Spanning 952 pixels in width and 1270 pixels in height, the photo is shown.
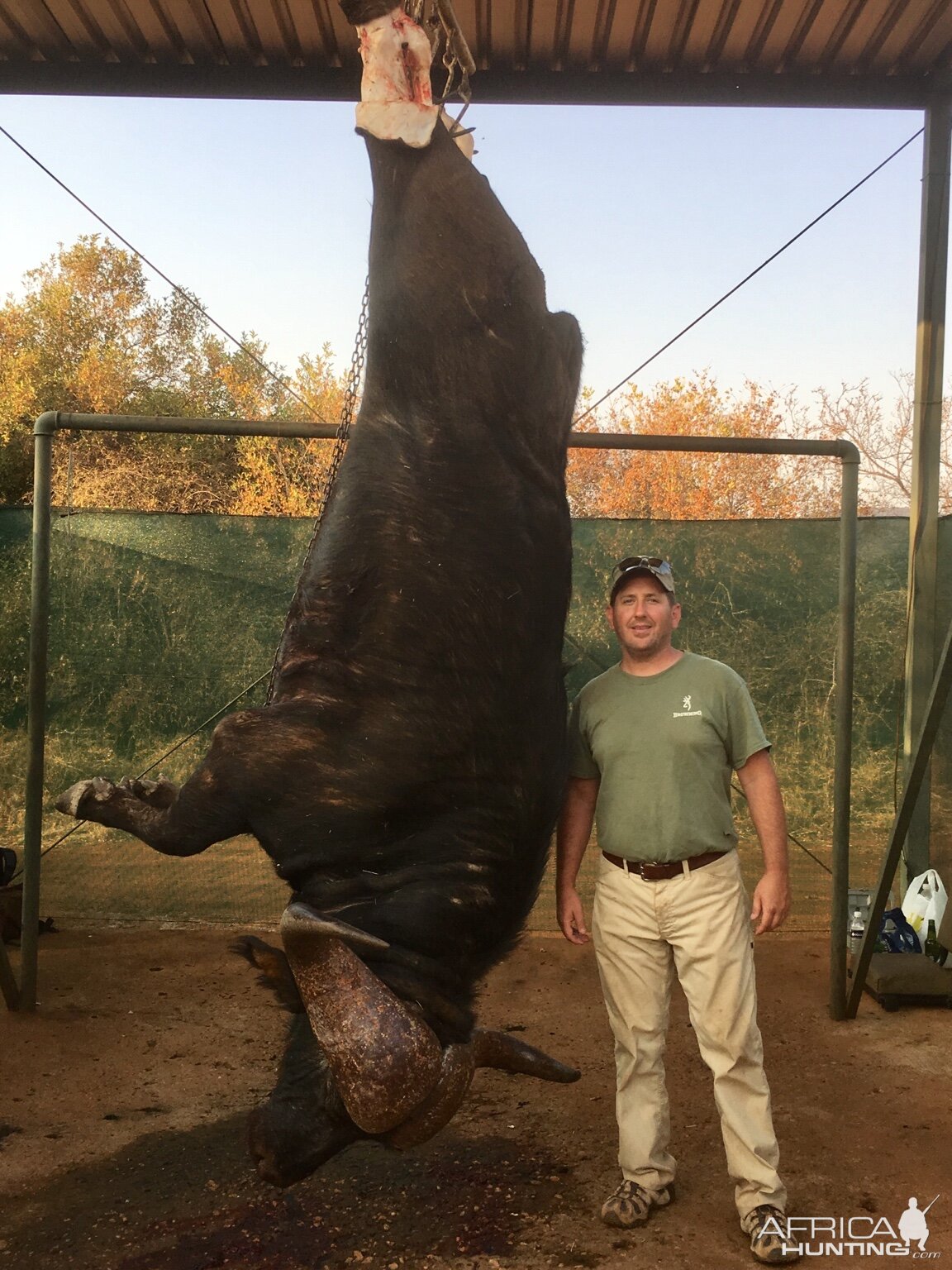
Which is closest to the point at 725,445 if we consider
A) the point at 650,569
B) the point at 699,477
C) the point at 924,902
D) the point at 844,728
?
the point at 844,728

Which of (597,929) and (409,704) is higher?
(409,704)

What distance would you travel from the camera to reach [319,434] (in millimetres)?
4410

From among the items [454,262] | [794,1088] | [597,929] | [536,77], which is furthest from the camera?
[536,77]

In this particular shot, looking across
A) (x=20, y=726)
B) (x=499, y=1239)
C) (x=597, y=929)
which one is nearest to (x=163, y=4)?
(x=20, y=726)

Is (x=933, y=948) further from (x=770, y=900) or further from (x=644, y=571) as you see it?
(x=644, y=571)

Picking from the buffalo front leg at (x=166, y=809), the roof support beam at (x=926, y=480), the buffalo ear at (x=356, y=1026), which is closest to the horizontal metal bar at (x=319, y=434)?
the roof support beam at (x=926, y=480)

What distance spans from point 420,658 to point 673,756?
852 millimetres

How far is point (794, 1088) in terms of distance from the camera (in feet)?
13.5

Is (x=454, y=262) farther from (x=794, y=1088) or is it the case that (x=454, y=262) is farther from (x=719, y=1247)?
(x=794, y=1088)

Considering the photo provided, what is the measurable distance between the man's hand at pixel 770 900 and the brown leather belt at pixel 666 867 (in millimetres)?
148

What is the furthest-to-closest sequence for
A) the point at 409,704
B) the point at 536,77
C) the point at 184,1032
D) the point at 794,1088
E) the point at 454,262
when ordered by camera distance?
the point at 536,77
the point at 184,1032
the point at 794,1088
the point at 454,262
the point at 409,704

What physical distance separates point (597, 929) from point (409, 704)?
106cm

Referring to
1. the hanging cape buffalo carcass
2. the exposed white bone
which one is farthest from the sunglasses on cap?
the exposed white bone

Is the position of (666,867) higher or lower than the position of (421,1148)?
higher
